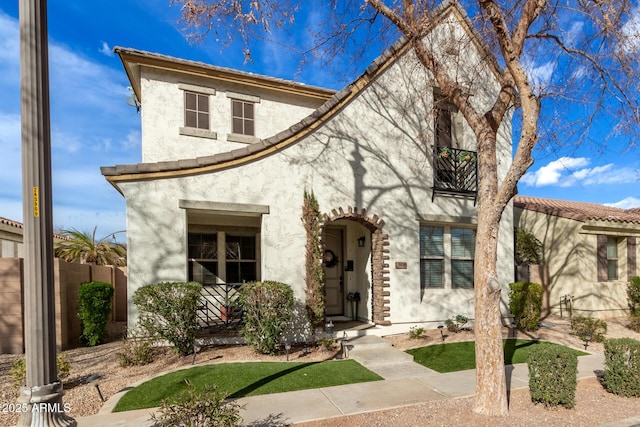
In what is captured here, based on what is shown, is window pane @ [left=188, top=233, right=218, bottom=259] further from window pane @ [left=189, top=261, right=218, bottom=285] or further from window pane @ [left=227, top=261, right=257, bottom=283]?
window pane @ [left=227, top=261, right=257, bottom=283]

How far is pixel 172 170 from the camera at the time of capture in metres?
7.81

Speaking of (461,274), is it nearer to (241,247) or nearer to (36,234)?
(241,247)

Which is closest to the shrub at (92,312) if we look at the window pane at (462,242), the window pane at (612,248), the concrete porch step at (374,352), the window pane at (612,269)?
the concrete porch step at (374,352)

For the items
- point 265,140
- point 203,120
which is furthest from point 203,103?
point 265,140

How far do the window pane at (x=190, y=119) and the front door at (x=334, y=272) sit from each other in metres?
4.90

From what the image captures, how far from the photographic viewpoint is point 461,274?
10867 millimetres

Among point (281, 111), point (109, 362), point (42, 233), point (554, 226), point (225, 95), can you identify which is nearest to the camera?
point (42, 233)

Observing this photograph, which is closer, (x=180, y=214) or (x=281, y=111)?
(x=180, y=214)

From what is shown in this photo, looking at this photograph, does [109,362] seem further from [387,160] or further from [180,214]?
[387,160]

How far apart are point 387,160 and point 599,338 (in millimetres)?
7144

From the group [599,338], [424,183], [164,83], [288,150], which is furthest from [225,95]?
[599,338]

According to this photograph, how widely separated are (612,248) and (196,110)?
15.0 metres

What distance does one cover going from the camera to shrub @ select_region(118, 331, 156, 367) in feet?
22.4

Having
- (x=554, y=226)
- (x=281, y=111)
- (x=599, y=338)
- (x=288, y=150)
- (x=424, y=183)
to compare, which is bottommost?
(x=599, y=338)
